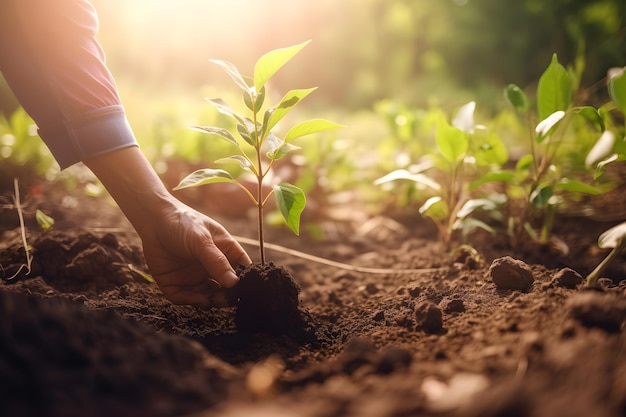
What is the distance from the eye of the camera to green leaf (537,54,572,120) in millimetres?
1727

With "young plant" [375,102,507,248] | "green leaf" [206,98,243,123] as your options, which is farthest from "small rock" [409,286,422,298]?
"green leaf" [206,98,243,123]

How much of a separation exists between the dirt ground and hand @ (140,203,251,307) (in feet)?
0.22

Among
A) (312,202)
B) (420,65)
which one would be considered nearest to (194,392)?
(312,202)

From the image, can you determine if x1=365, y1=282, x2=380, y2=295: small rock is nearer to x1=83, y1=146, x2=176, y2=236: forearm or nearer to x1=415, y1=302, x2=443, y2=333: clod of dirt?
x1=415, y1=302, x2=443, y2=333: clod of dirt

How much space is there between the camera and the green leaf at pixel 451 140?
2000 millimetres

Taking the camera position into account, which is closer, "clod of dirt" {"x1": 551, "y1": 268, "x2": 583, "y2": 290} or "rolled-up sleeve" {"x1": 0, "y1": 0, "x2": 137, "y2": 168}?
"clod of dirt" {"x1": 551, "y1": 268, "x2": 583, "y2": 290}

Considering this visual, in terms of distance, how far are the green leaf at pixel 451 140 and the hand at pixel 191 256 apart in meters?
0.99

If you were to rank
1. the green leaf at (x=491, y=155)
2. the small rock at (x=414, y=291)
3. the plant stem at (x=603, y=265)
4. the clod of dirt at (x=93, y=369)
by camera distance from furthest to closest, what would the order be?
the green leaf at (x=491, y=155)
the small rock at (x=414, y=291)
the plant stem at (x=603, y=265)
the clod of dirt at (x=93, y=369)

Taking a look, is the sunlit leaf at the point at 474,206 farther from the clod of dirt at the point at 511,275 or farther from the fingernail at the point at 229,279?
the fingernail at the point at 229,279

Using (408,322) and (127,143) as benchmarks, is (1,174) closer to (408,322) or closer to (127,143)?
(127,143)

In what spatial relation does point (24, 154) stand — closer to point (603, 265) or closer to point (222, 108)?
point (222, 108)

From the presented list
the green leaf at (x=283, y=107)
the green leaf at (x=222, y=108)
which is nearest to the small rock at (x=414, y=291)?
the green leaf at (x=283, y=107)

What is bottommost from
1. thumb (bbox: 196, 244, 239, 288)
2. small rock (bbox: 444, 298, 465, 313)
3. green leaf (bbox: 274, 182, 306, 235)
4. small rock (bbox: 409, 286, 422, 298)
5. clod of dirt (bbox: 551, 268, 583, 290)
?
small rock (bbox: 409, 286, 422, 298)

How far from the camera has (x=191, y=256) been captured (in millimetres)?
1599
